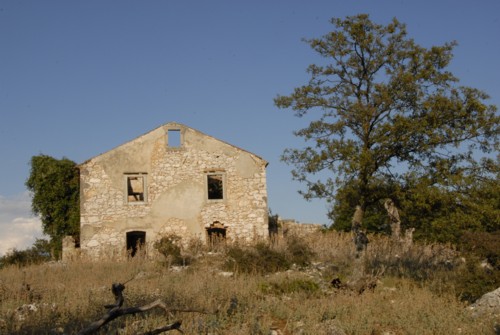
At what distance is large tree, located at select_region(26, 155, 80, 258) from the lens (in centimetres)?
2830

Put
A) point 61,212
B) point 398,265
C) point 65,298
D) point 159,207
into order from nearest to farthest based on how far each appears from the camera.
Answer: point 65,298, point 398,265, point 159,207, point 61,212

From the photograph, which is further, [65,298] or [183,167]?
[183,167]

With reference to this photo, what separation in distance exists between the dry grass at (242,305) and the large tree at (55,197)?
11.3m

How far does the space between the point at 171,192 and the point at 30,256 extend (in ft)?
22.2

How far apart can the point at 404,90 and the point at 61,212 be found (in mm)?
18873

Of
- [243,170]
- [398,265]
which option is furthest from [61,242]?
[398,265]

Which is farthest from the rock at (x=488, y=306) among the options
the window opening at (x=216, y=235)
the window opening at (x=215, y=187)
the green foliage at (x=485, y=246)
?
the window opening at (x=215, y=187)

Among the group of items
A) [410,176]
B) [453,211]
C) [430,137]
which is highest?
[430,137]

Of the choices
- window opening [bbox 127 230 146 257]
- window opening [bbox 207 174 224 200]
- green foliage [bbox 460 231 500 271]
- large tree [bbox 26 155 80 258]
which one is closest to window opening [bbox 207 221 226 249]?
window opening [bbox 207 174 224 200]

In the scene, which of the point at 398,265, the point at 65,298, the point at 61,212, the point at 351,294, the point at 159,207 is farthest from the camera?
the point at 61,212

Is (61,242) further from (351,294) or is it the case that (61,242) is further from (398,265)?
(351,294)

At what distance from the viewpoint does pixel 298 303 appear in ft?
40.1

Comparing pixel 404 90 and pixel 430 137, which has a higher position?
pixel 404 90

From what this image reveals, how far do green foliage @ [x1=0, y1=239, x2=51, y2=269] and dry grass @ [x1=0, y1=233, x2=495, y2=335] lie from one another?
8.35 m
